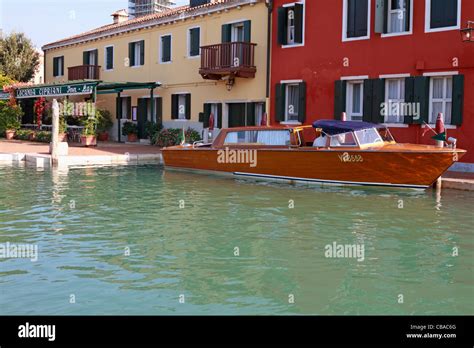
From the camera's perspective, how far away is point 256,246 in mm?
8828

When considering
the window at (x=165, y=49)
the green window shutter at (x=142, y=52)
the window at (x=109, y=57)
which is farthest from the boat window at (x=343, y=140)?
the window at (x=109, y=57)

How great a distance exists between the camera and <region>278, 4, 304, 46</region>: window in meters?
21.2

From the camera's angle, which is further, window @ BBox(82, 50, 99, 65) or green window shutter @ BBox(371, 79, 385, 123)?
window @ BBox(82, 50, 99, 65)

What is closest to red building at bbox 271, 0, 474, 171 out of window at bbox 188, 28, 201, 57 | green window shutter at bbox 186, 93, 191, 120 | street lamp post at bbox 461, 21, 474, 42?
street lamp post at bbox 461, 21, 474, 42

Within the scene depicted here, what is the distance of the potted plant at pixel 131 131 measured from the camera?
2900 cm

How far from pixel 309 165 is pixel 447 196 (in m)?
3.30

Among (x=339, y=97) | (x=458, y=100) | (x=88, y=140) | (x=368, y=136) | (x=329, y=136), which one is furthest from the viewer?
(x=88, y=140)

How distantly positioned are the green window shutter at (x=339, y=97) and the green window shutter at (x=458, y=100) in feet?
12.8

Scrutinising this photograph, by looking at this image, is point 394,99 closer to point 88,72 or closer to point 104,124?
point 104,124

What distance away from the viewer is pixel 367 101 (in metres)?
18.9

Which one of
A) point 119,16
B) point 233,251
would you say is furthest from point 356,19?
point 119,16

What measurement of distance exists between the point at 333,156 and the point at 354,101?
5456 mm

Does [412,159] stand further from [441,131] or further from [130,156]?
[130,156]

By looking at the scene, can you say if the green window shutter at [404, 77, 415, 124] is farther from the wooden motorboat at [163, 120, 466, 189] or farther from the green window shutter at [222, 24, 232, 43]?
the green window shutter at [222, 24, 232, 43]
